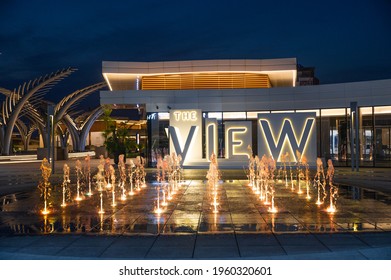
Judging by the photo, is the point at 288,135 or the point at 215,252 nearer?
the point at 215,252

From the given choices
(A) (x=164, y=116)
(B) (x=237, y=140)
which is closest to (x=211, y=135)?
(B) (x=237, y=140)

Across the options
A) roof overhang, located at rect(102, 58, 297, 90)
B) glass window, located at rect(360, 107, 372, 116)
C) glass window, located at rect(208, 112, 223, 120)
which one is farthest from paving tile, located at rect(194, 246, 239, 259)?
roof overhang, located at rect(102, 58, 297, 90)

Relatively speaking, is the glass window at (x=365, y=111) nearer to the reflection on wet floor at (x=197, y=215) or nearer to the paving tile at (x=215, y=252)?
the reflection on wet floor at (x=197, y=215)

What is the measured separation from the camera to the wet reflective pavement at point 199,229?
7.34 meters

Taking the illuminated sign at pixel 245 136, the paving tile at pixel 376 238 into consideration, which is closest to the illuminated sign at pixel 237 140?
the illuminated sign at pixel 245 136

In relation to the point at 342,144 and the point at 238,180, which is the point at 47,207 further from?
the point at 342,144

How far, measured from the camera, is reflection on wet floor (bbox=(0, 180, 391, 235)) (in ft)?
30.6

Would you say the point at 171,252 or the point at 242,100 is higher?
the point at 242,100

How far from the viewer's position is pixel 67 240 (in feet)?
27.3

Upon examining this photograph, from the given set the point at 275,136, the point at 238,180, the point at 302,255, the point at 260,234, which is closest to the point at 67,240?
the point at 260,234

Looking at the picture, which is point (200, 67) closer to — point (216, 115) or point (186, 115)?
point (216, 115)

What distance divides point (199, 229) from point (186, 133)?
18927 millimetres

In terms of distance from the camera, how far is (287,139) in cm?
2664

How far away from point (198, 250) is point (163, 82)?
24909 mm
